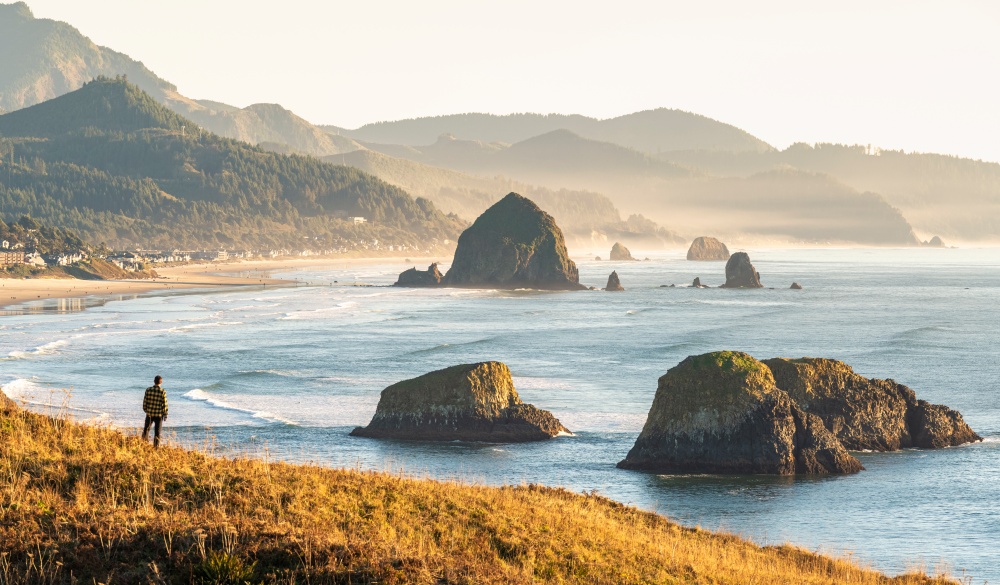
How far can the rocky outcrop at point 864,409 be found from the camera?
46.0m

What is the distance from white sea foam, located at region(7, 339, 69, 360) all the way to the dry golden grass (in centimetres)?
5428

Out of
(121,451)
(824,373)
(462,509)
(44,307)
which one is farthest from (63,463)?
(44,307)

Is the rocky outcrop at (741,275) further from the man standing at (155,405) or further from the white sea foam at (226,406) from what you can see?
the man standing at (155,405)

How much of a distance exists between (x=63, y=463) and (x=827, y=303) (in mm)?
146011

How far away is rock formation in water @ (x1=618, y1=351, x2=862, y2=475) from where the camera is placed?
41.2 metres

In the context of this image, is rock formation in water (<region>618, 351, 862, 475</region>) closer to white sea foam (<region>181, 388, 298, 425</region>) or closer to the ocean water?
the ocean water

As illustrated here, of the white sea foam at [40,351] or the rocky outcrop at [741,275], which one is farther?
the rocky outcrop at [741,275]

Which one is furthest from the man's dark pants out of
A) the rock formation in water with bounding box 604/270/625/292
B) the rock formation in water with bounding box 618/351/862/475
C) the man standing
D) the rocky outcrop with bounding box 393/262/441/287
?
the rocky outcrop with bounding box 393/262/441/287

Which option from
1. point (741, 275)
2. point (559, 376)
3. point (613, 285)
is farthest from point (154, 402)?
point (741, 275)

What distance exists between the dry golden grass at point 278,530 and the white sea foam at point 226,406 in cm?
2758

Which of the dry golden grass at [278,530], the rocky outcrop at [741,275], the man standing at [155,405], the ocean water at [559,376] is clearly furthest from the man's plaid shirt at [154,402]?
the rocky outcrop at [741,275]

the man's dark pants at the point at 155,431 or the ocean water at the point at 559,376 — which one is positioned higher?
the man's dark pants at the point at 155,431

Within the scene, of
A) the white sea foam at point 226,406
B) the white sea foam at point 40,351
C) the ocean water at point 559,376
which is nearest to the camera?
the ocean water at point 559,376

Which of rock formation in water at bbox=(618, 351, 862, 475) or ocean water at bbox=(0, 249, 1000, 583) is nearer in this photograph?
ocean water at bbox=(0, 249, 1000, 583)
